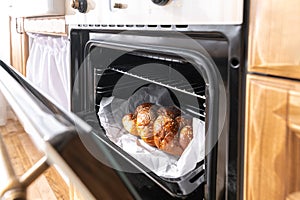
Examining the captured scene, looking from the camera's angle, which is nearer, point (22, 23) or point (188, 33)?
point (188, 33)

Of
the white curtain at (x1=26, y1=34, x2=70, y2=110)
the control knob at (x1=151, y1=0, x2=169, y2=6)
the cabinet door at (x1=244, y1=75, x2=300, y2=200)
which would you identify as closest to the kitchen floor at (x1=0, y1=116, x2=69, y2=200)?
the white curtain at (x1=26, y1=34, x2=70, y2=110)

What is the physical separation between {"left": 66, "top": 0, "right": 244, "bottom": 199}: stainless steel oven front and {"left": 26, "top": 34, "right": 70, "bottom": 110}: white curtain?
1.28 feet

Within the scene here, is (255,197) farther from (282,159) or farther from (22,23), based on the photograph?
(22,23)

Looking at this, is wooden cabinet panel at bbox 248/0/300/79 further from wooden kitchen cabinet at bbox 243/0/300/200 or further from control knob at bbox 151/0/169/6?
control knob at bbox 151/0/169/6

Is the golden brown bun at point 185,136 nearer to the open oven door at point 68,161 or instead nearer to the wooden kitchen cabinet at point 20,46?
the open oven door at point 68,161

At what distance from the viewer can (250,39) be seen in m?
0.47

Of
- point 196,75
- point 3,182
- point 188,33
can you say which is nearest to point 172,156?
point 196,75

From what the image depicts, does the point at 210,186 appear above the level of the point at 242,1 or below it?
below

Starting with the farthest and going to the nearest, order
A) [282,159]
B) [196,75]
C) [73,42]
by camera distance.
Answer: [73,42] → [196,75] → [282,159]

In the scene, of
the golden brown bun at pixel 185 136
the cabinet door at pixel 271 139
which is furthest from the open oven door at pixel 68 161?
the golden brown bun at pixel 185 136

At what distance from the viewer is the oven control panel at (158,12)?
20.2 inches

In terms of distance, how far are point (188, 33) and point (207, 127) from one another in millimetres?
164

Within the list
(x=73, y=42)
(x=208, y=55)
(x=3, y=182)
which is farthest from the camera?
(x=73, y=42)

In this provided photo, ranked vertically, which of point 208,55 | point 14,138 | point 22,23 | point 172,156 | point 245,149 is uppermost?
point 22,23
